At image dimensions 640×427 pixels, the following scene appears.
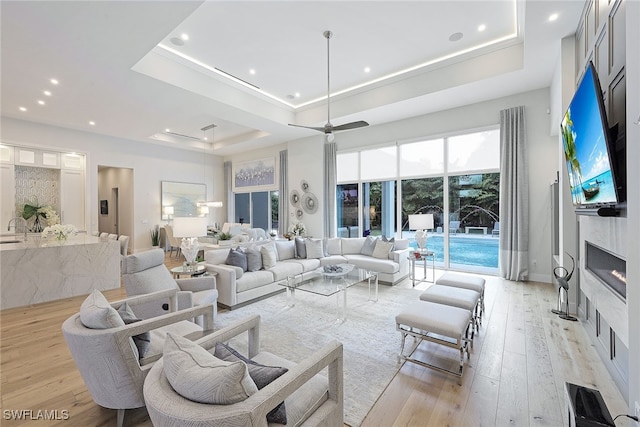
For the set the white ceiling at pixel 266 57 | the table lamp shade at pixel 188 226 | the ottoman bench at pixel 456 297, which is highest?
the white ceiling at pixel 266 57

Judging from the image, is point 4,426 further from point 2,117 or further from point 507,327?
point 2,117

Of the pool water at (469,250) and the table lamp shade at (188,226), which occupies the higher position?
the table lamp shade at (188,226)

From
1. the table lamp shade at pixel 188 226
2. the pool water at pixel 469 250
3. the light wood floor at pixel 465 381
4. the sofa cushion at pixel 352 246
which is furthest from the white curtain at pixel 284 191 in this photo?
the light wood floor at pixel 465 381

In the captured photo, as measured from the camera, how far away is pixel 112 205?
9.41m

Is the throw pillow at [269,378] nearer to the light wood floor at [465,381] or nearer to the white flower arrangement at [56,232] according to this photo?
the light wood floor at [465,381]

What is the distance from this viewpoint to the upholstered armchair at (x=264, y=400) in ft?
3.00

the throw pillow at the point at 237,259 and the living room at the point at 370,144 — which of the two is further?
the throw pillow at the point at 237,259

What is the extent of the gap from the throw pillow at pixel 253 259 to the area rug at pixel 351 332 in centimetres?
54

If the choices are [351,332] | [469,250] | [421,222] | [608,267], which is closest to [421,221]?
[421,222]

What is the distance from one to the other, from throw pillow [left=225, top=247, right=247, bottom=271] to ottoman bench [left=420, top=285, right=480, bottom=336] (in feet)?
8.45

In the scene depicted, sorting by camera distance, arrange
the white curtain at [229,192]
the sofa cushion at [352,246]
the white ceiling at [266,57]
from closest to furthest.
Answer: the white ceiling at [266,57], the sofa cushion at [352,246], the white curtain at [229,192]

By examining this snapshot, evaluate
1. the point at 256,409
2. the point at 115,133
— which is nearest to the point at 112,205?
the point at 115,133

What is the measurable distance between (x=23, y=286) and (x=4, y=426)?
10.6 feet

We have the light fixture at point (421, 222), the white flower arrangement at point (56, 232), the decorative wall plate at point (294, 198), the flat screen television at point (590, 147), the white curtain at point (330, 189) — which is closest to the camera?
the flat screen television at point (590, 147)
